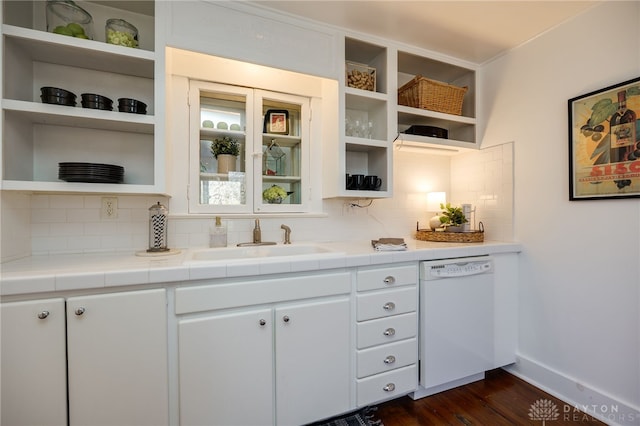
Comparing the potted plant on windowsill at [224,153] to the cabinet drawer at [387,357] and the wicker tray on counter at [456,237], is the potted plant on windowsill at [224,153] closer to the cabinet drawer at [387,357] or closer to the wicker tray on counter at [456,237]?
the cabinet drawer at [387,357]

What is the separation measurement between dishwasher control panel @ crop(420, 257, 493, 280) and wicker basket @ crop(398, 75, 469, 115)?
3.96ft

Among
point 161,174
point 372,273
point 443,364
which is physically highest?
point 161,174

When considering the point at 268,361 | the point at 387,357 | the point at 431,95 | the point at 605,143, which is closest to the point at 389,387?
the point at 387,357

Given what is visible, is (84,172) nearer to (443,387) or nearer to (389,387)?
(389,387)

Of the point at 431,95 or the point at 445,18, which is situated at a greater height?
the point at 445,18

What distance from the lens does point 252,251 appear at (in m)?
1.83

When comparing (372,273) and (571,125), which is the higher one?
(571,125)

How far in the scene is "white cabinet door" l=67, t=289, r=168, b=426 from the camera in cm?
113

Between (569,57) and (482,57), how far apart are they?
24.6 inches

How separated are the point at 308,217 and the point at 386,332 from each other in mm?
979

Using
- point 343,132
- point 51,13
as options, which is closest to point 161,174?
point 51,13

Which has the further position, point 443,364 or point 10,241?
point 443,364

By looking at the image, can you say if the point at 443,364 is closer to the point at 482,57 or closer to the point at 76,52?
the point at 482,57

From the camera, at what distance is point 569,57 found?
1.81 meters
